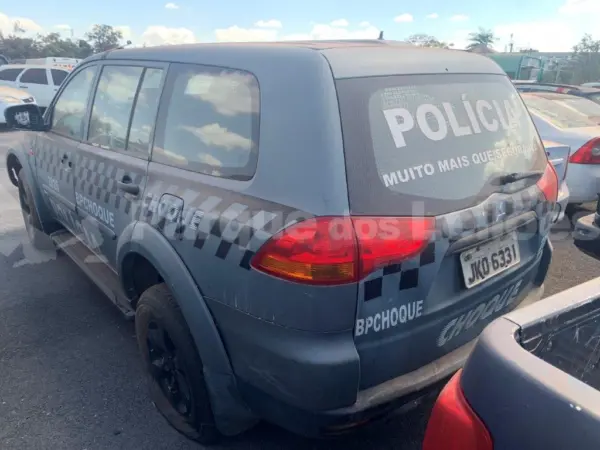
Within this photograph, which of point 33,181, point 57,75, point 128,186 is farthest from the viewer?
point 57,75

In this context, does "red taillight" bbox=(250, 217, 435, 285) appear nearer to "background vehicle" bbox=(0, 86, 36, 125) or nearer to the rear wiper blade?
the rear wiper blade

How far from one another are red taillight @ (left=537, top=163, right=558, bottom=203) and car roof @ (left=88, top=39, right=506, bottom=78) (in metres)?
0.55

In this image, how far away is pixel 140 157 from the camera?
2480 mm

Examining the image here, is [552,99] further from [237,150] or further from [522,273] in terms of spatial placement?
[237,150]

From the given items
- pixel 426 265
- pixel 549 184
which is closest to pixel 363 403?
pixel 426 265

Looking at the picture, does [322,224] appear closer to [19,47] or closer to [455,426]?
[455,426]

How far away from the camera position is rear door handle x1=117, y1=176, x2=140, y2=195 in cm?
241

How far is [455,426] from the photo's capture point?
1096mm

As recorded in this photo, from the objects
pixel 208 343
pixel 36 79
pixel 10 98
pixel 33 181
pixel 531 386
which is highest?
pixel 36 79

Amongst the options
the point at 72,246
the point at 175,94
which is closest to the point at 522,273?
the point at 175,94

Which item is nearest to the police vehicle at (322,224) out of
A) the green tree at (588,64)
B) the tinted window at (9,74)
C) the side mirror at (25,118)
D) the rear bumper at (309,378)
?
the rear bumper at (309,378)

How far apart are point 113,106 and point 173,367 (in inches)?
63.1

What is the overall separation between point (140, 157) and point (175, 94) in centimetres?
39

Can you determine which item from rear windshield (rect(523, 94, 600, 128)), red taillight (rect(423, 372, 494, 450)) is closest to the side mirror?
red taillight (rect(423, 372, 494, 450))
